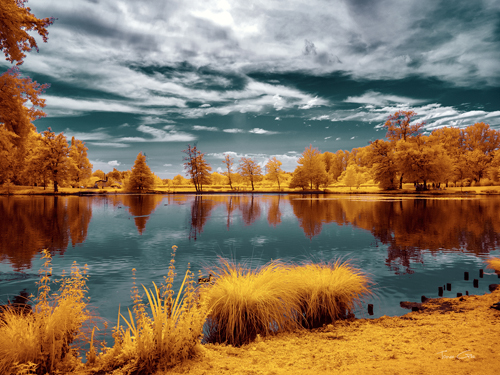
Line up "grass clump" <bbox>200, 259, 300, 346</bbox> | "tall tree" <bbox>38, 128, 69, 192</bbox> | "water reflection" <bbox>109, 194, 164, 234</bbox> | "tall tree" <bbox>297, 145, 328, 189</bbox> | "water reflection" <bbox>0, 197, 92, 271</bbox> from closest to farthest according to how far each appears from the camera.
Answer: "grass clump" <bbox>200, 259, 300, 346</bbox>, "water reflection" <bbox>0, 197, 92, 271</bbox>, "water reflection" <bbox>109, 194, 164, 234</bbox>, "tall tree" <bbox>38, 128, 69, 192</bbox>, "tall tree" <bbox>297, 145, 328, 189</bbox>

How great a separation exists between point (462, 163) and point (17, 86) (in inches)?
3369

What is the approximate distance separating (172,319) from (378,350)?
321 cm

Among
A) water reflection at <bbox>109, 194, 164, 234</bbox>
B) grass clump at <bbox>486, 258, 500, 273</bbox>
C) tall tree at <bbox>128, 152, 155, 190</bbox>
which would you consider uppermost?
tall tree at <bbox>128, 152, 155, 190</bbox>

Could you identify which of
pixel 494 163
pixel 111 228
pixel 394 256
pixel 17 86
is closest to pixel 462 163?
pixel 494 163

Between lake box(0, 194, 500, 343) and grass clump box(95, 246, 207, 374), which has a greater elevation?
grass clump box(95, 246, 207, 374)

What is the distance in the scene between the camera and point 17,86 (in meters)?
17.3

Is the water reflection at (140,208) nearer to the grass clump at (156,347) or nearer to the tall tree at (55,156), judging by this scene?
the grass clump at (156,347)

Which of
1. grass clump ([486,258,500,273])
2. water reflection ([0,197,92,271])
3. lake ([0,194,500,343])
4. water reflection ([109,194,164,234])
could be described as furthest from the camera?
water reflection ([109,194,164,234])

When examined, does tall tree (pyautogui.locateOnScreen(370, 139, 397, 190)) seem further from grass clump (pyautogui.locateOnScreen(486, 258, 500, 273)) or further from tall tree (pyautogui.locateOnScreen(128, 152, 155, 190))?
tall tree (pyautogui.locateOnScreen(128, 152, 155, 190))

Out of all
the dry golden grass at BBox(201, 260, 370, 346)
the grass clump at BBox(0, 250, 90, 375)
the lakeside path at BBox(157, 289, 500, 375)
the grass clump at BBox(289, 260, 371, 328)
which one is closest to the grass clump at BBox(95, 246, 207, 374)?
A: the lakeside path at BBox(157, 289, 500, 375)

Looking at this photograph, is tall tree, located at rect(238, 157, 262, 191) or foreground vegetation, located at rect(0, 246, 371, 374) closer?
foreground vegetation, located at rect(0, 246, 371, 374)

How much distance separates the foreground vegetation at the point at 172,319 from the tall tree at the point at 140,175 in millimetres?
77685

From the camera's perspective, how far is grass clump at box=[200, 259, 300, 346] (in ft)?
19.0

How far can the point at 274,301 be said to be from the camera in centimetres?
606
